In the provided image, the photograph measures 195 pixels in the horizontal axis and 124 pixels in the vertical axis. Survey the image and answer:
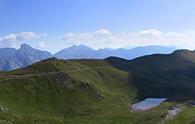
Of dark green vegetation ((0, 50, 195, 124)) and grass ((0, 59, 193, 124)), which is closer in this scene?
grass ((0, 59, 193, 124))

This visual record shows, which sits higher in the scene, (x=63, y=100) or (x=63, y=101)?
(x=63, y=100)

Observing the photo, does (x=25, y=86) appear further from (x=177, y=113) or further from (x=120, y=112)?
(x=177, y=113)

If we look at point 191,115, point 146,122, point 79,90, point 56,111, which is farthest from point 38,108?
point 191,115

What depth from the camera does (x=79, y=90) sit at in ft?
543

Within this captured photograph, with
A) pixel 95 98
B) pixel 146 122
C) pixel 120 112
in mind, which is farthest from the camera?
pixel 95 98

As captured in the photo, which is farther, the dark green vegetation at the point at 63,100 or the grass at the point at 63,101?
the dark green vegetation at the point at 63,100

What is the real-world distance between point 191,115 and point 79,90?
53980 mm

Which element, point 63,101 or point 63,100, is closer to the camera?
point 63,101

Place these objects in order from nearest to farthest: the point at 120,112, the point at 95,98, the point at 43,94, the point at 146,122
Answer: the point at 146,122
the point at 120,112
the point at 43,94
the point at 95,98

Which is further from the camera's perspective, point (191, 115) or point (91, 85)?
point (91, 85)

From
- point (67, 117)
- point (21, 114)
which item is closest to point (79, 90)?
point (67, 117)

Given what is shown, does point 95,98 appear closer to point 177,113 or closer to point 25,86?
point 25,86

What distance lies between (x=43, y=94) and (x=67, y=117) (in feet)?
64.2

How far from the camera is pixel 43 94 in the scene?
153125 mm
